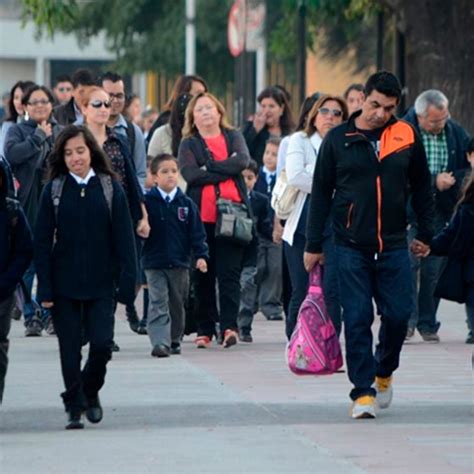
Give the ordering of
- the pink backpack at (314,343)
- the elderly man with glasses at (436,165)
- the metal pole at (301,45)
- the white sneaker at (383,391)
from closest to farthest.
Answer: the white sneaker at (383,391) → the pink backpack at (314,343) → the elderly man with glasses at (436,165) → the metal pole at (301,45)

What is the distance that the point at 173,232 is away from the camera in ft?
47.5

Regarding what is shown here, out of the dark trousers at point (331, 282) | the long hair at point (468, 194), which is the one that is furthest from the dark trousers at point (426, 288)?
the long hair at point (468, 194)

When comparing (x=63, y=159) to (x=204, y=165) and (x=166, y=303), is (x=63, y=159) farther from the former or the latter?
(x=204, y=165)

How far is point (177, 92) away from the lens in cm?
1644

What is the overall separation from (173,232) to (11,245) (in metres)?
3.72

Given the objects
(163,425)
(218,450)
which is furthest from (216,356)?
(218,450)

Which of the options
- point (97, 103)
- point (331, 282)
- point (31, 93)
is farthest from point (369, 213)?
point (31, 93)

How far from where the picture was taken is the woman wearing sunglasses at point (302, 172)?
44.6 ft

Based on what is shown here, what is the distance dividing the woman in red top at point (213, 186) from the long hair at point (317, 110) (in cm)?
128

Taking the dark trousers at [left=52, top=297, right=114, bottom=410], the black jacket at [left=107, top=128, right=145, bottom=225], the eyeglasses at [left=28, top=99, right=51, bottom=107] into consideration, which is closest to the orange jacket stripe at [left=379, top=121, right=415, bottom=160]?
the dark trousers at [left=52, top=297, right=114, bottom=410]

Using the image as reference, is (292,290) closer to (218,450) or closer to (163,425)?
(163,425)

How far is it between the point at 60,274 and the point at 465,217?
2330 mm

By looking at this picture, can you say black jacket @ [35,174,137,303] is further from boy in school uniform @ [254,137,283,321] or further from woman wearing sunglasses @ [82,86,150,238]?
boy in school uniform @ [254,137,283,321]

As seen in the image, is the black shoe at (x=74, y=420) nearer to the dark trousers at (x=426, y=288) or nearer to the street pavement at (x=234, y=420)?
the street pavement at (x=234, y=420)
